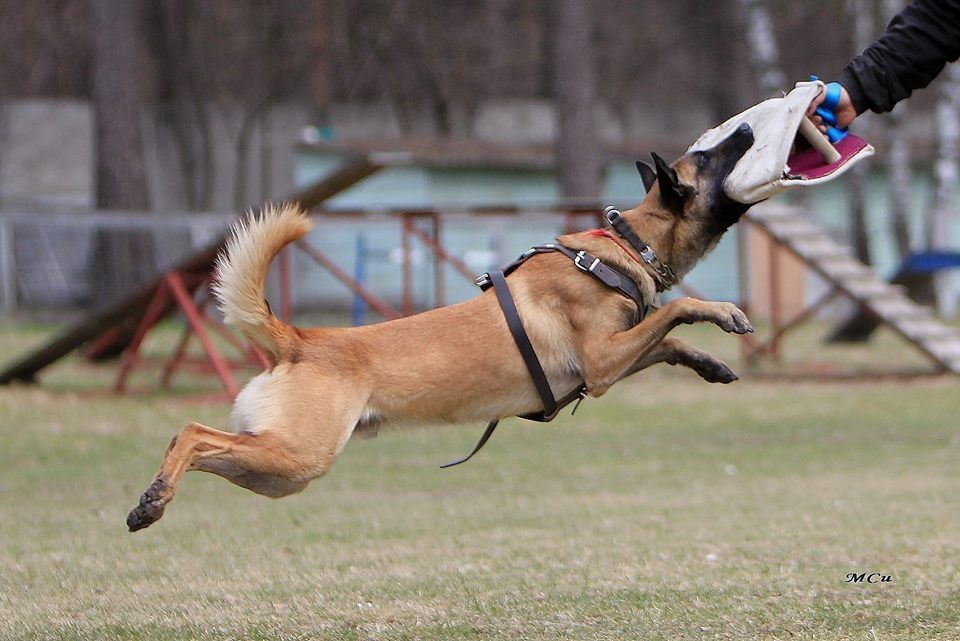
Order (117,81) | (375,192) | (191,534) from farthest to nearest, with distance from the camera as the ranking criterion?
(375,192) → (117,81) → (191,534)

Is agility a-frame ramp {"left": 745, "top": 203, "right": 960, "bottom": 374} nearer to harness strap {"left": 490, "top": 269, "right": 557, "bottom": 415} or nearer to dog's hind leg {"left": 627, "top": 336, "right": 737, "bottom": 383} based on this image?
dog's hind leg {"left": 627, "top": 336, "right": 737, "bottom": 383}

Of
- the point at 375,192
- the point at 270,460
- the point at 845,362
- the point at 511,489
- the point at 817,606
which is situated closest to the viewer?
the point at 270,460

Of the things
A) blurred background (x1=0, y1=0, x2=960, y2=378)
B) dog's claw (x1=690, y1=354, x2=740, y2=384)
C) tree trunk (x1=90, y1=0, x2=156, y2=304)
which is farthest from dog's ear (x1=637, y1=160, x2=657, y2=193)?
tree trunk (x1=90, y1=0, x2=156, y2=304)

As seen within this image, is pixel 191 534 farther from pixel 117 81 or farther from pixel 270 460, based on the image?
pixel 117 81

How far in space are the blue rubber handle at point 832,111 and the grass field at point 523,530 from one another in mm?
1974

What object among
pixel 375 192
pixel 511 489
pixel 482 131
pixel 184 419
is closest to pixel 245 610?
pixel 511 489

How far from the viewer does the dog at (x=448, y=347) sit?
5.15 meters

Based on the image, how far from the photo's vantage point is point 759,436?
12000 mm

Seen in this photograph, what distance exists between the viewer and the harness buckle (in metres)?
5.51

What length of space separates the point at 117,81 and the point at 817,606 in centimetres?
1884

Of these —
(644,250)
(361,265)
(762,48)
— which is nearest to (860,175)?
(762,48)

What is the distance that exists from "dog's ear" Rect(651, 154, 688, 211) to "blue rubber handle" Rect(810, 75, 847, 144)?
2.14 feet

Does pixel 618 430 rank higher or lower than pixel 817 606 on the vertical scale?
lower

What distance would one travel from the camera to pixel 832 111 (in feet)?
17.8
